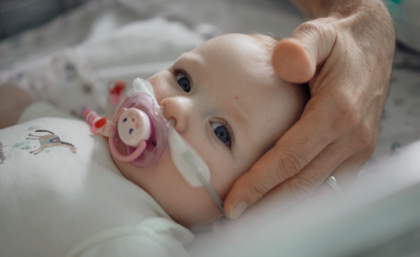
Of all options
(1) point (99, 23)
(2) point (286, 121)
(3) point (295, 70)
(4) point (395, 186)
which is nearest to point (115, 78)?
(1) point (99, 23)

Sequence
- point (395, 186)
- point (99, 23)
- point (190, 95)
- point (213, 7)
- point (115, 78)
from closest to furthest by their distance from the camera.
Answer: point (395, 186), point (190, 95), point (115, 78), point (99, 23), point (213, 7)

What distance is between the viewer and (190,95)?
888mm

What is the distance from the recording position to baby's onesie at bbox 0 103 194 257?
2.55 ft

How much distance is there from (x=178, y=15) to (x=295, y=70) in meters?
1.29

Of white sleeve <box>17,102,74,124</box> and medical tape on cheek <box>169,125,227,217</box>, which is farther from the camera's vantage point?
white sleeve <box>17,102,74,124</box>

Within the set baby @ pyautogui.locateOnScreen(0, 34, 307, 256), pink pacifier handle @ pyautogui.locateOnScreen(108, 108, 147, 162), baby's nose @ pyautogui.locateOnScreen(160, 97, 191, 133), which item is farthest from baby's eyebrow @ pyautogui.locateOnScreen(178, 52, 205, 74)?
A: pink pacifier handle @ pyautogui.locateOnScreen(108, 108, 147, 162)

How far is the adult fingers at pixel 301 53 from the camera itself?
2.14ft

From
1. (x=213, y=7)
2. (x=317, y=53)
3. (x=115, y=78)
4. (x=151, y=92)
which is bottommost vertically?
(x=115, y=78)

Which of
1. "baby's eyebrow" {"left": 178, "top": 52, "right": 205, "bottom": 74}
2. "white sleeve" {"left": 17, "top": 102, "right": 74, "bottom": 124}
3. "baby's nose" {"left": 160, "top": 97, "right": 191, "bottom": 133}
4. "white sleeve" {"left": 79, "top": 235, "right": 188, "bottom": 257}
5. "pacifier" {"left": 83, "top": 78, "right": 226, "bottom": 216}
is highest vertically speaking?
"baby's eyebrow" {"left": 178, "top": 52, "right": 205, "bottom": 74}

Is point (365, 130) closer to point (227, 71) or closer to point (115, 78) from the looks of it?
point (227, 71)

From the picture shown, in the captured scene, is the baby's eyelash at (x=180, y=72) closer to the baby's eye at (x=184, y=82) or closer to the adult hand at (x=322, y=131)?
the baby's eye at (x=184, y=82)

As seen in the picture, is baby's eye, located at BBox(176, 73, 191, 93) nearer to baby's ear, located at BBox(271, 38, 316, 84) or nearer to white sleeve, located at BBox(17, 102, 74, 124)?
baby's ear, located at BBox(271, 38, 316, 84)

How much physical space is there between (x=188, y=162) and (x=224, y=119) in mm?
150

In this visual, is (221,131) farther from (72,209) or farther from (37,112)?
(37,112)
